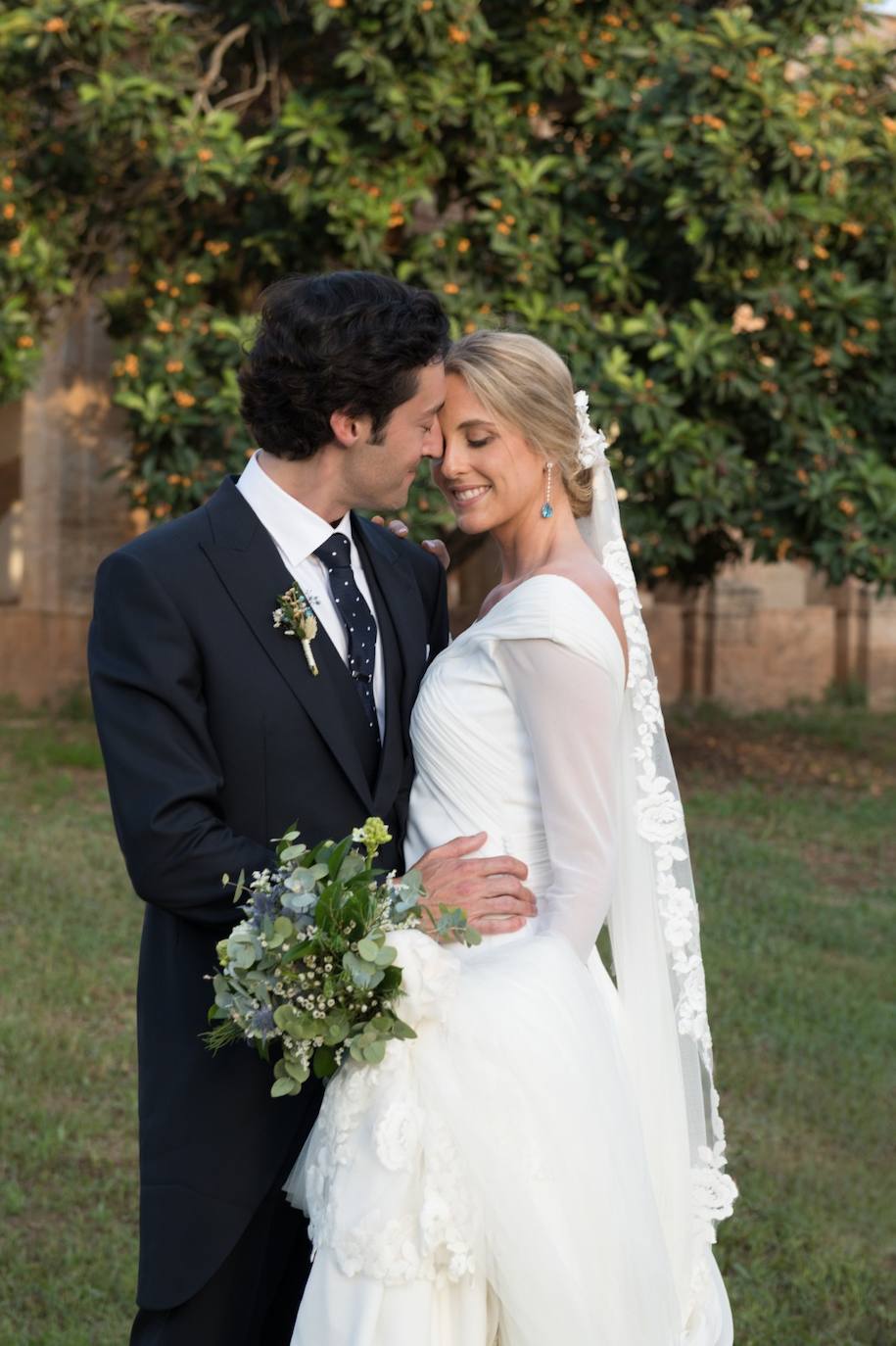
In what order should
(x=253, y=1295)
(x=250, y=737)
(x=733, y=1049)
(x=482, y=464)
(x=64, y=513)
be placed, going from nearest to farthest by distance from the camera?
(x=250, y=737)
(x=253, y=1295)
(x=482, y=464)
(x=733, y=1049)
(x=64, y=513)

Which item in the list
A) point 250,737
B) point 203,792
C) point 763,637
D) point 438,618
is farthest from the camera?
point 763,637

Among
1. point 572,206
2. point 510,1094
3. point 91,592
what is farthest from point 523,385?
point 91,592

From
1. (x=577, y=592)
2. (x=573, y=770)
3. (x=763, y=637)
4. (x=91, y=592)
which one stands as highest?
(x=577, y=592)

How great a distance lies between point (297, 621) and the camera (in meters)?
2.86

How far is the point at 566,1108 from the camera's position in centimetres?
273

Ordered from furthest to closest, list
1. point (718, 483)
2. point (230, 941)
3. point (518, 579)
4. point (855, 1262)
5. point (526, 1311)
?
point (718, 483) → point (855, 1262) → point (518, 579) → point (526, 1311) → point (230, 941)

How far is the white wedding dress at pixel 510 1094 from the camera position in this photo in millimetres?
2586

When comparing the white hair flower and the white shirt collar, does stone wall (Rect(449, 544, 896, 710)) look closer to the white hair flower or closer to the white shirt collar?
the white hair flower

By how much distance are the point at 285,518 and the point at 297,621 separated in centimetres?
24

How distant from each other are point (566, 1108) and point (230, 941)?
0.69 meters

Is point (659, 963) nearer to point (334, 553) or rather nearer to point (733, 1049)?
point (334, 553)

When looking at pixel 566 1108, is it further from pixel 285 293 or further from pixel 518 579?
pixel 285 293

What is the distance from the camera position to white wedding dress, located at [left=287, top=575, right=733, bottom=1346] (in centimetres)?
259

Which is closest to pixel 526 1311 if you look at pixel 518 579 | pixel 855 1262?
pixel 518 579
